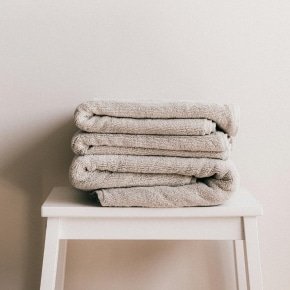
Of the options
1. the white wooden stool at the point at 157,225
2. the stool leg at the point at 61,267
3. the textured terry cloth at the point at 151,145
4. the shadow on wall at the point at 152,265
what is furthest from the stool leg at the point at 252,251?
the stool leg at the point at 61,267

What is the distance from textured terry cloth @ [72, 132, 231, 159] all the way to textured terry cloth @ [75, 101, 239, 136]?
11 mm

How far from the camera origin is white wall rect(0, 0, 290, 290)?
0.99 metres

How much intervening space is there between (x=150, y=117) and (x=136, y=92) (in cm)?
24

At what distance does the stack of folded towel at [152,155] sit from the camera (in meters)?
0.75

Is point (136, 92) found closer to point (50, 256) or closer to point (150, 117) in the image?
point (150, 117)

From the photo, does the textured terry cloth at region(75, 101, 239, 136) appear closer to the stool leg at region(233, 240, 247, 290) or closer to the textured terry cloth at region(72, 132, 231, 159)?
the textured terry cloth at region(72, 132, 231, 159)

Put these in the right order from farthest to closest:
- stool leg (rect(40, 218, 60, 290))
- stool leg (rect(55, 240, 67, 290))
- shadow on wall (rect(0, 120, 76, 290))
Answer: shadow on wall (rect(0, 120, 76, 290))
stool leg (rect(55, 240, 67, 290))
stool leg (rect(40, 218, 60, 290))

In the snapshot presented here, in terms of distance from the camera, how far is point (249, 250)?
2.47 ft

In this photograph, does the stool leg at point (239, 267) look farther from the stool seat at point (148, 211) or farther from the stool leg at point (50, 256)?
the stool leg at point (50, 256)

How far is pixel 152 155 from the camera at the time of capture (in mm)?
781

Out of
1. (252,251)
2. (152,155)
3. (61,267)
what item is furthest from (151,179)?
(61,267)

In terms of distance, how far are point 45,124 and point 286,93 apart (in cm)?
58

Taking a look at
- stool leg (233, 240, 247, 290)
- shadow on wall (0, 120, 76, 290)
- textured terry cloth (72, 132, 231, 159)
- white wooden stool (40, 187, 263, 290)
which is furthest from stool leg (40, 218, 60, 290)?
stool leg (233, 240, 247, 290)

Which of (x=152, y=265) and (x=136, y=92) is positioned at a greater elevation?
(x=136, y=92)
